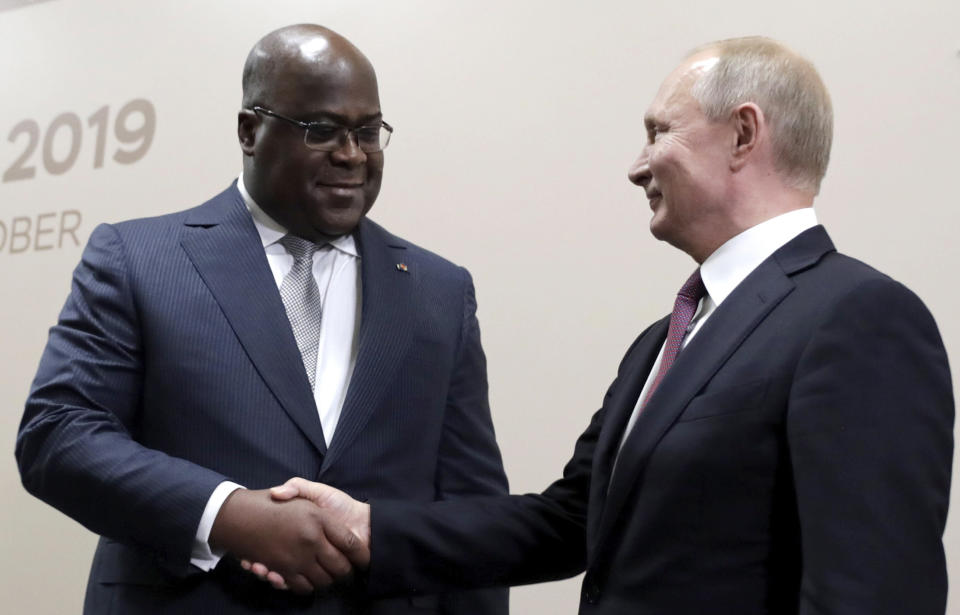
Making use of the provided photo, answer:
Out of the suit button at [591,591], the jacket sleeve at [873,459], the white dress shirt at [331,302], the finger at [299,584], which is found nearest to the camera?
the jacket sleeve at [873,459]

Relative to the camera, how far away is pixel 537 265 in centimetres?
318

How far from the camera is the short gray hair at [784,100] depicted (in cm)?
174

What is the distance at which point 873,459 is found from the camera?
1.41m

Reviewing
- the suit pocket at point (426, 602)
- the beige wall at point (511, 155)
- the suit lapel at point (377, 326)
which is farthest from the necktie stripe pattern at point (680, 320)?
the beige wall at point (511, 155)

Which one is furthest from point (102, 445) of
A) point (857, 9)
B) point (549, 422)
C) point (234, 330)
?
point (857, 9)

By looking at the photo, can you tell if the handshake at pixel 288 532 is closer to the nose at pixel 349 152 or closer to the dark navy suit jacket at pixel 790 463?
the dark navy suit jacket at pixel 790 463

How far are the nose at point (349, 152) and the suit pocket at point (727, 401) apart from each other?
0.78m

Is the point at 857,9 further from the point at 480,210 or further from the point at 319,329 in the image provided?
the point at 319,329

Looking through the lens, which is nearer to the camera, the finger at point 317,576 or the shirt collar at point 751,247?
the shirt collar at point 751,247

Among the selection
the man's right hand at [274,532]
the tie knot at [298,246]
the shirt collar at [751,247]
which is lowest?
the man's right hand at [274,532]

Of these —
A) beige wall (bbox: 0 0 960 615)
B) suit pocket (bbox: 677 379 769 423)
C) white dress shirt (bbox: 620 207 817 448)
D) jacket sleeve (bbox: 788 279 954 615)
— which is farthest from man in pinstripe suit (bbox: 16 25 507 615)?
beige wall (bbox: 0 0 960 615)

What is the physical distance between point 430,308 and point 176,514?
576mm

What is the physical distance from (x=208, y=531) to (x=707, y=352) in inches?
30.8

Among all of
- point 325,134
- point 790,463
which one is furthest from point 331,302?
point 790,463
